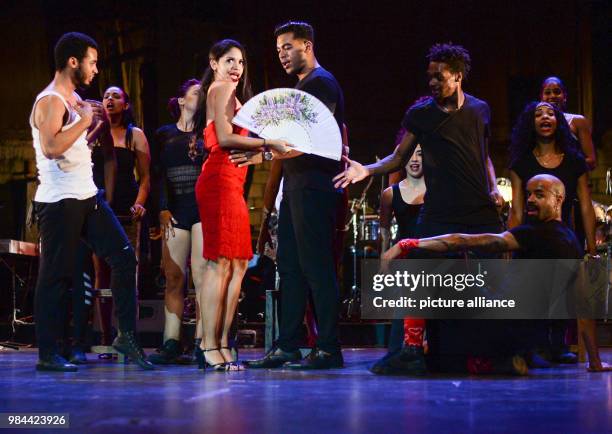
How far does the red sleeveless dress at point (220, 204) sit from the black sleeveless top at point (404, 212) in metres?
1.24

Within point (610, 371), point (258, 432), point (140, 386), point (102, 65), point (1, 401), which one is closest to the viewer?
point (258, 432)

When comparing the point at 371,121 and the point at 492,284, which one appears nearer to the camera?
the point at 492,284

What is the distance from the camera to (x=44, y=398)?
10.5 ft

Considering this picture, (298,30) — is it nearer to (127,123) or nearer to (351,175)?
(351,175)

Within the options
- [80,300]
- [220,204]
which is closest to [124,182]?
[80,300]

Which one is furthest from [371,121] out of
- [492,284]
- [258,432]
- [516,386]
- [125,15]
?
[258,432]

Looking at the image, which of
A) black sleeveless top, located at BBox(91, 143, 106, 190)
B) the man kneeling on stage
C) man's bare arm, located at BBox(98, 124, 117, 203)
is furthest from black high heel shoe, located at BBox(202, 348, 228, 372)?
black sleeveless top, located at BBox(91, 143, 106, 190)

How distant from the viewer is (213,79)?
4605mm

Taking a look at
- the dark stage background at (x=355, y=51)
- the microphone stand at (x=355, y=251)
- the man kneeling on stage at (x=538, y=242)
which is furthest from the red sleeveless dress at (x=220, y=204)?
the dark stage background at (x=355, y=51)

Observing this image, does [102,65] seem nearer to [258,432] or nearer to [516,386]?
[516,386]

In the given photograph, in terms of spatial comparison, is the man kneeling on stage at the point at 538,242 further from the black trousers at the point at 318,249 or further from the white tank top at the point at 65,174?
the white tank top at the point at 65,174

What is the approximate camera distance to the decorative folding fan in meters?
4.38

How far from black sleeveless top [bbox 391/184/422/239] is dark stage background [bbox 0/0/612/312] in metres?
5.31

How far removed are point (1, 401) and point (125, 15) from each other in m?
8.27
